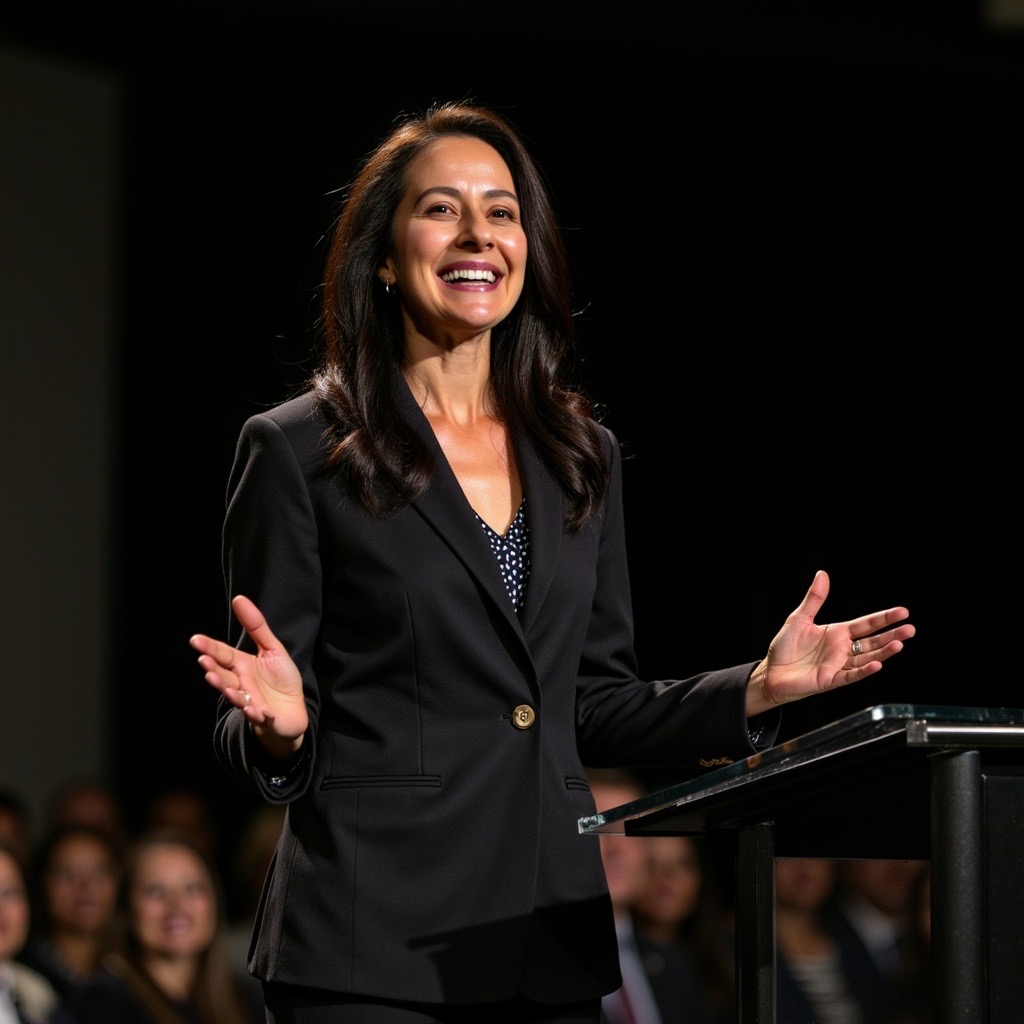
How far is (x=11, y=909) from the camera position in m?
3.74

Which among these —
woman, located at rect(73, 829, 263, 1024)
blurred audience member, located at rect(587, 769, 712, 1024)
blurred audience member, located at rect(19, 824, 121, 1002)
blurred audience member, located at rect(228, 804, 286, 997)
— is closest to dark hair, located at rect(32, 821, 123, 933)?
blurred audience member, located at rect(19, 824, 121, 1002)

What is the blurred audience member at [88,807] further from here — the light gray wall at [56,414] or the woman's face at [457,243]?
the woman's face at [457,243]

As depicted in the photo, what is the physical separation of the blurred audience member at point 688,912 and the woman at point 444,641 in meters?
2.82

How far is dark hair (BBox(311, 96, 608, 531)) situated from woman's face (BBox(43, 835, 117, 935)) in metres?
2.87

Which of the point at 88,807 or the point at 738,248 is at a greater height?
the point at 738,248

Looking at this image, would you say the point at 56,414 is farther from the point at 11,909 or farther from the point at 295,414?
the point at 295,414

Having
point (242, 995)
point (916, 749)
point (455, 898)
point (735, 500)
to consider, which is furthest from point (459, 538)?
point (735, 500)

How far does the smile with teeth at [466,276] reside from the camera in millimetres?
1812

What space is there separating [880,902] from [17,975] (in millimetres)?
2832

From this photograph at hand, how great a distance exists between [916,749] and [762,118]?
502 centimetres

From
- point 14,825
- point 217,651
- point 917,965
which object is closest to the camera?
point 917,965

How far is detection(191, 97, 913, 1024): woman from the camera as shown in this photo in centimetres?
156

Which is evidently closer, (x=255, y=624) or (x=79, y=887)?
(x=255, y=624)

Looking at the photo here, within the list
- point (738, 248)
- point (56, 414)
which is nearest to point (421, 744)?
point (738, 248)
